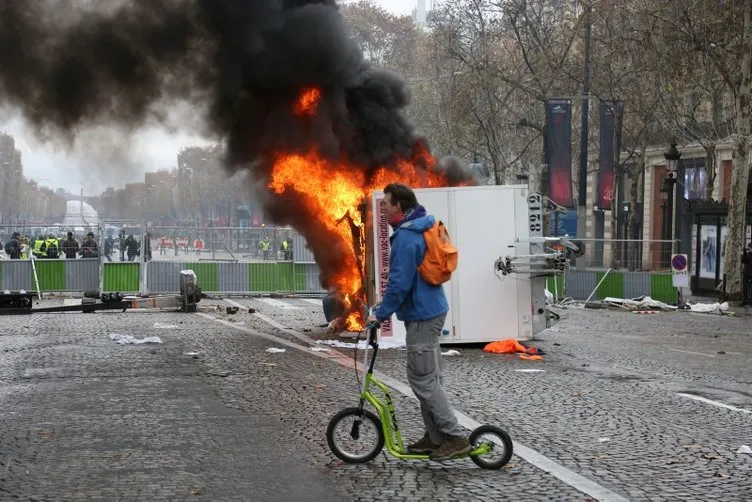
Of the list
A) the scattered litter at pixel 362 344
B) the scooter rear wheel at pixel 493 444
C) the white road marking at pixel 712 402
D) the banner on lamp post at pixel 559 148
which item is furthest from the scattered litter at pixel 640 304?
the scooter rear wheel at pixel 493 444

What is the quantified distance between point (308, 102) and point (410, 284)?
1044 centimetres

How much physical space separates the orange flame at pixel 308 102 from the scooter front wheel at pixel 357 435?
33.6ft

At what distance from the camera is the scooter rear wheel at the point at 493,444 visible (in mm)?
6867

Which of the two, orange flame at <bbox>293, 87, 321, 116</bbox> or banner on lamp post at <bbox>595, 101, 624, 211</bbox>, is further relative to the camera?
banner on lamp post at <bbox>595, 101, 624, 211</bbox>

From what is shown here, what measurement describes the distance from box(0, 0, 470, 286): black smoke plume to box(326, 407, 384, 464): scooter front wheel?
966cm

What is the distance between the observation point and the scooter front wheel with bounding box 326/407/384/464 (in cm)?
702

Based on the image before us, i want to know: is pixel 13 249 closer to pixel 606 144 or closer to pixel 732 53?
pixel 606 144

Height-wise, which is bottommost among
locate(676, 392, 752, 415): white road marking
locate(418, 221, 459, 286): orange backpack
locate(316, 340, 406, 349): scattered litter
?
locate(676, 392, 752, 415): white road marking

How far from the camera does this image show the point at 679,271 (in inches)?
1003

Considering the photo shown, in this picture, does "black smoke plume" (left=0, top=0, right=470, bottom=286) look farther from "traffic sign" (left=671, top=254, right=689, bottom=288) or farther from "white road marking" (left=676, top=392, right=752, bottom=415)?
"traffic sign" (left=671, top=254, right=689, bottom=288)

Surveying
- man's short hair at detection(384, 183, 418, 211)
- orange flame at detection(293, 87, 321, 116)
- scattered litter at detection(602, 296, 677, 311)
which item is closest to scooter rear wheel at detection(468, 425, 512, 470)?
man's short hair at detection(384, 183, 418, 211)

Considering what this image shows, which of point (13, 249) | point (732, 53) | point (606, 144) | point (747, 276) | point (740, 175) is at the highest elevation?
point (732, 53)

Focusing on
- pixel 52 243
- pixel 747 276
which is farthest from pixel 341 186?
pixel 52 243

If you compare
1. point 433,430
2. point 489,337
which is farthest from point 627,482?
point 489,337
